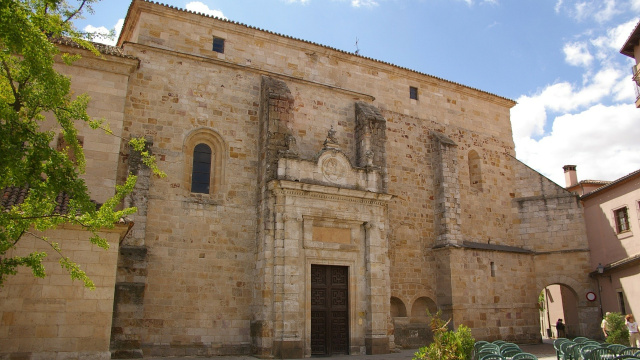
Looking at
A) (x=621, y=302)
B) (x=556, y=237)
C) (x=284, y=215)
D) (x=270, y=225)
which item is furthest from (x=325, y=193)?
(x=621, y=302)

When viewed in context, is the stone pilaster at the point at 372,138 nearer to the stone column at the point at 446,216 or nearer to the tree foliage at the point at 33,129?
the stone column at the point at 446,216

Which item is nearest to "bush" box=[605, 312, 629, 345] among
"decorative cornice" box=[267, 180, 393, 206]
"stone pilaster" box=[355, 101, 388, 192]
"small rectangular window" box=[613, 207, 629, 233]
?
"small rectangular window" box=[613, 207, 629, 233]

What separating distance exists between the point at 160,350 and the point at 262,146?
269 inches

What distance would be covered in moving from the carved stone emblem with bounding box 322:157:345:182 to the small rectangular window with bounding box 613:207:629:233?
36.8 feet

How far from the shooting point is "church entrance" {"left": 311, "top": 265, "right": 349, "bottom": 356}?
599 inches

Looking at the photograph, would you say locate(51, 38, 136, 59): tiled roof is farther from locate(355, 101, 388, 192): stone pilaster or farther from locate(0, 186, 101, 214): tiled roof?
locate(355, 101, 388, 192): stone pilaster

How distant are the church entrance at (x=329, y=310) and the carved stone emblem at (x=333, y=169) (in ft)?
9.46

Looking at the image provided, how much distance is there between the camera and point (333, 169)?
1623 centimetres

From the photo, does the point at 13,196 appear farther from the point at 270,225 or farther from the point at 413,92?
the point at 413,92

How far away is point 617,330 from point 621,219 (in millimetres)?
5520

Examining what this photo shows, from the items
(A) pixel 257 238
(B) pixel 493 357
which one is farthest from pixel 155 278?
(B) pixel 493 357

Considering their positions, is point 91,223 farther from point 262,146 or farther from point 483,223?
point 483,223

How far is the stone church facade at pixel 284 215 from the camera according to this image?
46.3 ft

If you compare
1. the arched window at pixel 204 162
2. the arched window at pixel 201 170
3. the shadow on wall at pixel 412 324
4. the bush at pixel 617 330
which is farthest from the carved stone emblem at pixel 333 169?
the bush at pixel 617 330
